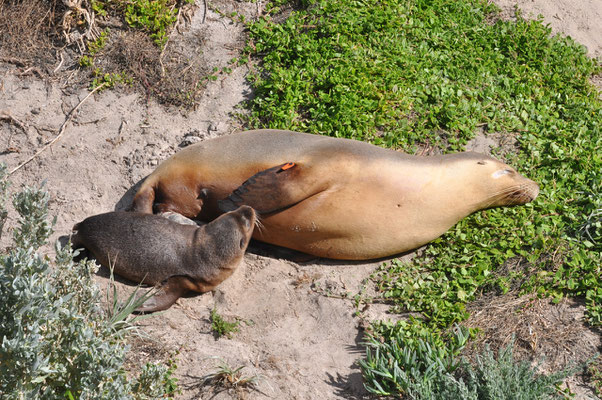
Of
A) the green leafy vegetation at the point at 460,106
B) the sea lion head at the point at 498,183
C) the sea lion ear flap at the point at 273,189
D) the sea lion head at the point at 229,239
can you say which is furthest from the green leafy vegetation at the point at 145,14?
the sea lion head at the point at 498,183

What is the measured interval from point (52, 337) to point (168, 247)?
1573 mm

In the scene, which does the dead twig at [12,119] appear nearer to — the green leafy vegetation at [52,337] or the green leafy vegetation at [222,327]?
the green leafy vegetation at [52,337]

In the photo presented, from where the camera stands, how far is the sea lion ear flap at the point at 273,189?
5418 mm

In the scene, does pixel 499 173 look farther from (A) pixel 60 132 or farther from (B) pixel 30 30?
(B) pixel 30 30

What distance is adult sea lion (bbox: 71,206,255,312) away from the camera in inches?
211

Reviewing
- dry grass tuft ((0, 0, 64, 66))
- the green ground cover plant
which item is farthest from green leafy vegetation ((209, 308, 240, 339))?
dry grass tuft ((0, 0, 64, 66))

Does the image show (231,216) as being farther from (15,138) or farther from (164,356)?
(15,138)

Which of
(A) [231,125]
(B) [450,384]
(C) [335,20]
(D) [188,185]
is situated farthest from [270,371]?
(C) [335,20]

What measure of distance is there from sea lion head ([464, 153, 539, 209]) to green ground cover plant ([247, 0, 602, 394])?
4.5 inches

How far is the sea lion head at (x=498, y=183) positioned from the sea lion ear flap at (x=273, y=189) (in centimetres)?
155

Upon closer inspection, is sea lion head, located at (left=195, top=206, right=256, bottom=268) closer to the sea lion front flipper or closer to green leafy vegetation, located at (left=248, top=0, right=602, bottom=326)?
the sea lion front flipper

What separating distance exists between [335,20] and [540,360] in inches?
165

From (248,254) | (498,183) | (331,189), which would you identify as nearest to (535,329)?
(498,183)

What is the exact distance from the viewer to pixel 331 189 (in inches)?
217
